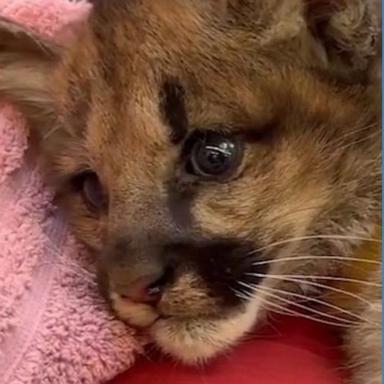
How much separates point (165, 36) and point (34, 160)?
272 millimetres

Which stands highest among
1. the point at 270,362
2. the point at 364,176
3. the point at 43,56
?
the point at 43,56

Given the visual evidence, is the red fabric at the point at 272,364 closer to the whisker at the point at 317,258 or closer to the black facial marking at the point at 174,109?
the whisker at the point at 317,258

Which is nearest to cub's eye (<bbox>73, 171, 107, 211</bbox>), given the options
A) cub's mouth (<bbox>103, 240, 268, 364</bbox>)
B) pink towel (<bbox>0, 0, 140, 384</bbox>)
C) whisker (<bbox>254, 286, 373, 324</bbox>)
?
pink towel (<bbox>0, 0, 140, 384</bbox>)

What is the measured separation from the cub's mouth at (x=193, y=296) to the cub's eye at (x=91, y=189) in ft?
0.52

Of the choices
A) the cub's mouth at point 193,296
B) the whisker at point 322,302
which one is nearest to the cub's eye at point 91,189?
the cub's mouth at point 193,296

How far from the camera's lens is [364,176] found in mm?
1467

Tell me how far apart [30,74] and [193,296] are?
18.5 inches

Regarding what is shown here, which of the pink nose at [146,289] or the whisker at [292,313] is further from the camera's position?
the whisker at [292,313]

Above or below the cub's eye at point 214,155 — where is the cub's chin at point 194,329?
below

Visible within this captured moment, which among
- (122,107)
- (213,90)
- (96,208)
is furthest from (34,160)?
(213,90)

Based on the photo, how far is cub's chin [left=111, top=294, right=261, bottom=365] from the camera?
1392 millimetres

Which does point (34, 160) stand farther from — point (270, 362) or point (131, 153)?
point (270, 362)

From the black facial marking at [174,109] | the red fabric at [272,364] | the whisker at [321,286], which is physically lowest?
the red fabric at [272,364]

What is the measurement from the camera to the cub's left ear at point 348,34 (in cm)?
140
